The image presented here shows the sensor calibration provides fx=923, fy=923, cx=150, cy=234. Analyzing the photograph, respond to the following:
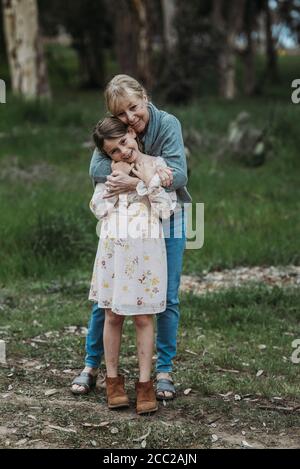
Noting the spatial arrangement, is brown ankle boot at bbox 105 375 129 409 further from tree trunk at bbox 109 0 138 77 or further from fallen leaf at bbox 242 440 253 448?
tree trunk at bbox 109 0 138 77

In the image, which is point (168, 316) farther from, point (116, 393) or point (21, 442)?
point (21, 442)

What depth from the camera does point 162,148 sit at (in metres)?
5.38

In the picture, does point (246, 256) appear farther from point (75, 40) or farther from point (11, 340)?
point (75, 40)

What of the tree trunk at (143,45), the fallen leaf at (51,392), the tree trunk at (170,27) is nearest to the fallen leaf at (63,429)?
the fallen leaf at (51,392)

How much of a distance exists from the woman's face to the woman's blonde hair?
18 millimetres

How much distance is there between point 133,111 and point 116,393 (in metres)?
1.64

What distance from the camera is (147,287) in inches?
208

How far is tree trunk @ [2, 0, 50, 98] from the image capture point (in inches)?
704

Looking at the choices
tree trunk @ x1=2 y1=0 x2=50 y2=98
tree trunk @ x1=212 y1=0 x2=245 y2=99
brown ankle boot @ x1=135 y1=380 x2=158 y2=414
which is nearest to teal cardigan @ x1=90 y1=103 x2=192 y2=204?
brown ankle boot @ x1=135 y1=380 x2=158 y2=414

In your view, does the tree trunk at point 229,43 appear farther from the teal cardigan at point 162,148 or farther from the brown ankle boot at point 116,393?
the brown ankle boot at point 116,393

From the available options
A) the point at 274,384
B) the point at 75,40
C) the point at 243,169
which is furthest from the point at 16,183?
the point at 75,40

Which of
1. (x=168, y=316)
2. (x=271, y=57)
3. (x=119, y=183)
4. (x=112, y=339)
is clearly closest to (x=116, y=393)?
(x=112, y=339)

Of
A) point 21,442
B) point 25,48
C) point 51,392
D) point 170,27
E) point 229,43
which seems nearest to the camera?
point 21,442

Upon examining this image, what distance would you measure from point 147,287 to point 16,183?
7.39 m
